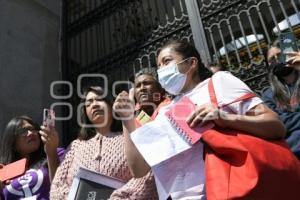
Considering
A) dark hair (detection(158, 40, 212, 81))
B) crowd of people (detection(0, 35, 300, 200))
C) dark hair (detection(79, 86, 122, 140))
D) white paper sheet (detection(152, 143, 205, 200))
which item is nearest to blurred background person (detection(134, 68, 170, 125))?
crowd of people (detection(0, 35, 300, 200))

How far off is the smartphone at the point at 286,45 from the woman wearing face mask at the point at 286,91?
0.12 ft

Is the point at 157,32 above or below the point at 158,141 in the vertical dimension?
above

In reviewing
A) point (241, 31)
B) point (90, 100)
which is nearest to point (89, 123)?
point (90, 100)

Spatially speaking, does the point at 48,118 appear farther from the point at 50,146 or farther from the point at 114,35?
the point at 114,35

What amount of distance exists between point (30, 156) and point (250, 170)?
220cm

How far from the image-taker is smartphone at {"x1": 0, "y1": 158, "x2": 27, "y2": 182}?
Answer: 288 centimetres

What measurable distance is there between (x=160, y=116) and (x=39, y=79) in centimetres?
396

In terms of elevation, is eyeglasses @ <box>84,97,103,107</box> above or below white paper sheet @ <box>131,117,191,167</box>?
above

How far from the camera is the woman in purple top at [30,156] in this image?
109 inches

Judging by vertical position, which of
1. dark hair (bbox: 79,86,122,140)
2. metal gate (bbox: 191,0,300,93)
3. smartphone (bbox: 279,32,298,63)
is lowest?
dark hair (bbox: 79,86,122,140)

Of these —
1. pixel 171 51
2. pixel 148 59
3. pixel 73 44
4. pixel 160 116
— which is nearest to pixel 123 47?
pixel 148 59

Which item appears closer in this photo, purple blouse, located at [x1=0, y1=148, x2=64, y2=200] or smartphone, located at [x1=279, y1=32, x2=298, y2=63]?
smartphone, located at [x1=279, y1=32, x2=298, y2=63]

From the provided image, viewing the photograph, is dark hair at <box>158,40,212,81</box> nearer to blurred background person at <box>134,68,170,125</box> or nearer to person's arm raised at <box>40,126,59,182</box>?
blurred background person at <box>134,68,170,125</box>

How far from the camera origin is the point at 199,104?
1.93 meters
